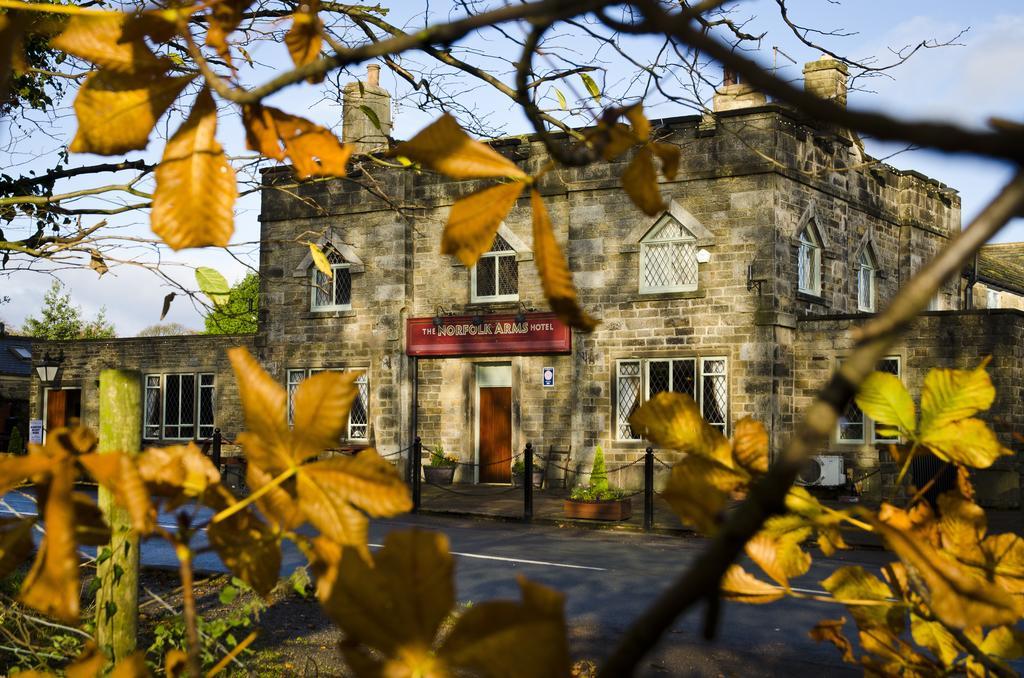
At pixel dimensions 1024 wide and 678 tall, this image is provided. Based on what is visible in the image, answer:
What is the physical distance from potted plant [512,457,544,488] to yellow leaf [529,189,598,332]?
63.4 ft

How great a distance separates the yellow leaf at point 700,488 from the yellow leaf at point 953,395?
0.92ft

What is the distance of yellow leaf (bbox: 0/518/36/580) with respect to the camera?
2.70 ft

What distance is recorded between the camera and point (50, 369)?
943 inches

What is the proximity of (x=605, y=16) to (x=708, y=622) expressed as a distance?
1.64ft

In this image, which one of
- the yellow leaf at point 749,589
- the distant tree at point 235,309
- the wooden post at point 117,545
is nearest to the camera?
the yellow leaf at point 749,589

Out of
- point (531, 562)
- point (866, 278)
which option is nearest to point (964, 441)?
point (531, 562)

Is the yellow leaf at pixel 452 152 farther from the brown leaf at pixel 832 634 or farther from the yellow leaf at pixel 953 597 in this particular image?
the brown leaf at pixel 832 634

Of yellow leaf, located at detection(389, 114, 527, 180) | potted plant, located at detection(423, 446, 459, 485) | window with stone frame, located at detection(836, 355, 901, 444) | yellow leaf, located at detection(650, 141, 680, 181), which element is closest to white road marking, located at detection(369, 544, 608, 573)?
window with stone frame, located at detection(836, 355, 901, 444)

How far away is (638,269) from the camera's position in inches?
743

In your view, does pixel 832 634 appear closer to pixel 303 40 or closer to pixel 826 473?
pixel 303 40

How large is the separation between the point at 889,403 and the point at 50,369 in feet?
83.1

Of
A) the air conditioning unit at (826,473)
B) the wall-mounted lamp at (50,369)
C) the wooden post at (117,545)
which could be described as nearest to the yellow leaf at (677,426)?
the wooden post at (117,545)

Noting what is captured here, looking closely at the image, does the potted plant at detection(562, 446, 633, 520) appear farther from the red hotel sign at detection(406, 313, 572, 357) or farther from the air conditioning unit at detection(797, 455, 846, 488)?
the red hotel sign at detection(406, 313, 572, 357)

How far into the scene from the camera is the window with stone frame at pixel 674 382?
18062mm
